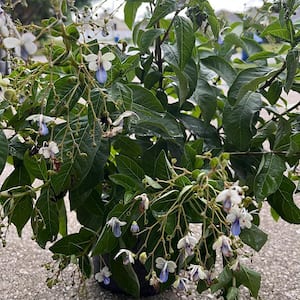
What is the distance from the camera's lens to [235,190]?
0.34m

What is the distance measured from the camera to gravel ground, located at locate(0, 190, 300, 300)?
2.25 ft

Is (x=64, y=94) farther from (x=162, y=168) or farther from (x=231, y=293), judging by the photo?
(x=231, y=293)

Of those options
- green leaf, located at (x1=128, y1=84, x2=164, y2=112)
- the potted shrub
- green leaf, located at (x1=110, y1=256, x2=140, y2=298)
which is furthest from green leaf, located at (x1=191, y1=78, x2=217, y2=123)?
green leaf, located at (x1=110, y1=256, x2=140, y2=298)

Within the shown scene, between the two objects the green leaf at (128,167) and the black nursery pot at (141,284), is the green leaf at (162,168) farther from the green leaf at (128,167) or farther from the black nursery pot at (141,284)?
the black nursery pot at (141,284)

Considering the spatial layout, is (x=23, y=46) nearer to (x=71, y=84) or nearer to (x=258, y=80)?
(x=71, y=84)

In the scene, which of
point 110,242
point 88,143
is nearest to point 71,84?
point 88,143

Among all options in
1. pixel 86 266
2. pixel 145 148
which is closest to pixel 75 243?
pixel 86 266

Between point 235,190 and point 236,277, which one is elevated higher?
point 235,190

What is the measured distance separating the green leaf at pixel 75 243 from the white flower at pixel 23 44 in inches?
10.3

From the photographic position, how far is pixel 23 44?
333 millimetres

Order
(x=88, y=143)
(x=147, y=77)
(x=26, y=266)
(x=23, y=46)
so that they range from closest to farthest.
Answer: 1. (x=23, y=46)
2. (x=88, y=143)
3. (x=147, y=77)
4. (x=26, y=266)

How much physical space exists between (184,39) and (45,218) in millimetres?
247

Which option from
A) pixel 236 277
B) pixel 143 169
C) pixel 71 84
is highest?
pixel 71 84

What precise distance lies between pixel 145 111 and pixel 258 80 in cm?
12
